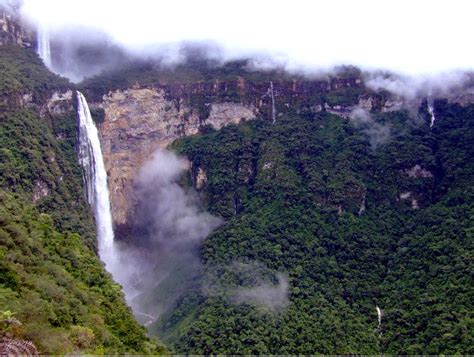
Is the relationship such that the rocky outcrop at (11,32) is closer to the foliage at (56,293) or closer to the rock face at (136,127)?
the rock face at (136,127)

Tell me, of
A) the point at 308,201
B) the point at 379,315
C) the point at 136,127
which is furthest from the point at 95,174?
the point at 379,315

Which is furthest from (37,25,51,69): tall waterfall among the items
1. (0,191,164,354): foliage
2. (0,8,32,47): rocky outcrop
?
(0,191,164,354): foliage

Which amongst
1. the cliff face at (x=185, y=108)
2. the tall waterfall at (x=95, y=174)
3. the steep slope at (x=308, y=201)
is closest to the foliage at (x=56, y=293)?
the steep slope at (x=308, y=201)

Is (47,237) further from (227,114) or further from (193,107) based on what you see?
(227,114)

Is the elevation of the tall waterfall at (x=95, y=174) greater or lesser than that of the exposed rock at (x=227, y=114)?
lesser

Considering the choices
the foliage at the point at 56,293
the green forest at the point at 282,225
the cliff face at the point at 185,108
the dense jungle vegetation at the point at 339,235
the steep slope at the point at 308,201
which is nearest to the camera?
the foliage at the point at 56,293

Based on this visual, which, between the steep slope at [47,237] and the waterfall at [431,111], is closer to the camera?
the steep slope at [47,237]
